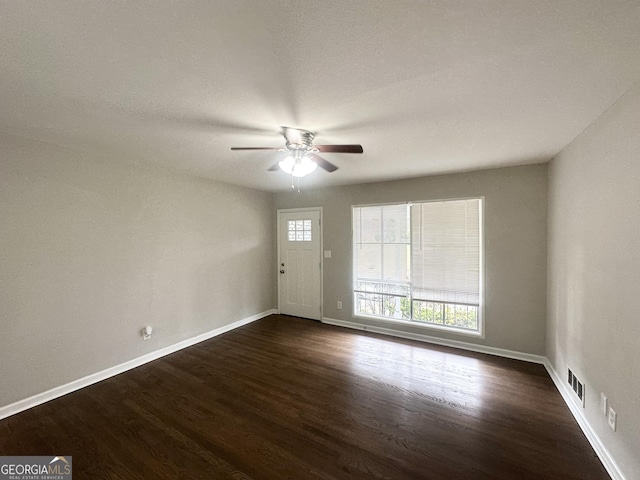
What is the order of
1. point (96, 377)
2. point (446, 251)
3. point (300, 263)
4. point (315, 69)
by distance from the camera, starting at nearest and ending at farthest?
1. point (315, 69)
2. point (96, 377)
3. point (446, 251)
4. point (300, 263)

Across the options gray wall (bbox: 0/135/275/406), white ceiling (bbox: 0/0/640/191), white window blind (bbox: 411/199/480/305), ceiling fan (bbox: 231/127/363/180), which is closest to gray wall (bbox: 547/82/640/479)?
white ceiling (bbox: 0/0/640/191)

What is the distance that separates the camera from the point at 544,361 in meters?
3.06

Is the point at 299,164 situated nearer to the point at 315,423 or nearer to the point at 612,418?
the point at 315,423

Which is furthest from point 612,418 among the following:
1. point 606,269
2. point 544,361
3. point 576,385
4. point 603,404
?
point 544,361

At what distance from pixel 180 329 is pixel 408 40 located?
3903mm

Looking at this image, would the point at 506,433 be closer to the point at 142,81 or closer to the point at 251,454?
the point at 251,454

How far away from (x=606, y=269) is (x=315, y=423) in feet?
7.68

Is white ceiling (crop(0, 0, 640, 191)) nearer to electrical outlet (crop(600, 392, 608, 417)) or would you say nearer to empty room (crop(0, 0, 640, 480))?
empty room (crop(0, 0, 640, 480))

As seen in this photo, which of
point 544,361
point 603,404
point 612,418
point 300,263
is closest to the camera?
point 612,418

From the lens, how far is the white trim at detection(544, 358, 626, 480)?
1.63m

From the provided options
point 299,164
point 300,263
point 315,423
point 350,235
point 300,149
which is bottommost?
point 315,423

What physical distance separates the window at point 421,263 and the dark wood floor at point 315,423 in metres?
0.71

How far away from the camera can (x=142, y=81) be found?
146 cm

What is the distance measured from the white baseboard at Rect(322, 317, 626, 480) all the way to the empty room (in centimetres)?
2
